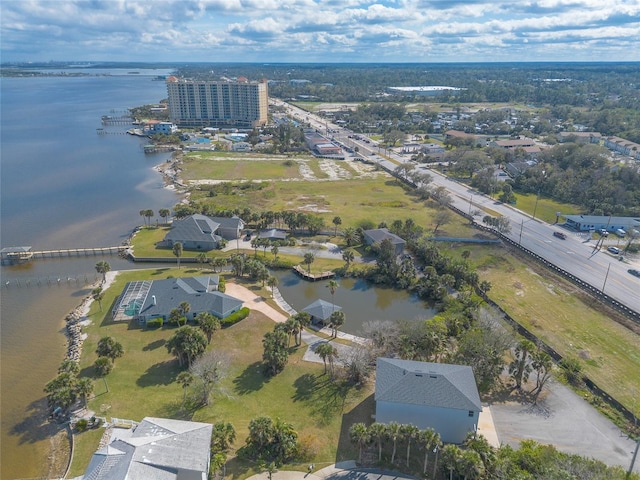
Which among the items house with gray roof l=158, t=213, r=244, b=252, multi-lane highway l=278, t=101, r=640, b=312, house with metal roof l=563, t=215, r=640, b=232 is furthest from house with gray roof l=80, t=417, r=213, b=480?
house with metal roof l=563, t=215, r=640, b=232

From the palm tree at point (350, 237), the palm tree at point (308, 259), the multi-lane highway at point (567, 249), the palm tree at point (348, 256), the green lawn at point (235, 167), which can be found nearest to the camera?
the multi-lane highway at point (567, 249)

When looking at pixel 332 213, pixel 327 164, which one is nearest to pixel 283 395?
pixel 332 213

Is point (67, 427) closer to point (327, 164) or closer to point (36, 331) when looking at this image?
point (36, 331)

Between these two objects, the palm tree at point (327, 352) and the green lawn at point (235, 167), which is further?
the green lawn at point (235, 167)

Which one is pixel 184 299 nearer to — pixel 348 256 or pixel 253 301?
pixel 253 301

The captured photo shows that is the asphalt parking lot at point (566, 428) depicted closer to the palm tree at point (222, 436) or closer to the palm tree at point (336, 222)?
the palm tree at point (222, 436)

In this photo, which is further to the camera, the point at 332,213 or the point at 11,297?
the point at 332,213

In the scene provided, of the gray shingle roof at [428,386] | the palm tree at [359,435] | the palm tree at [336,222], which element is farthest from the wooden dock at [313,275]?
the palm tree at [359,435]
